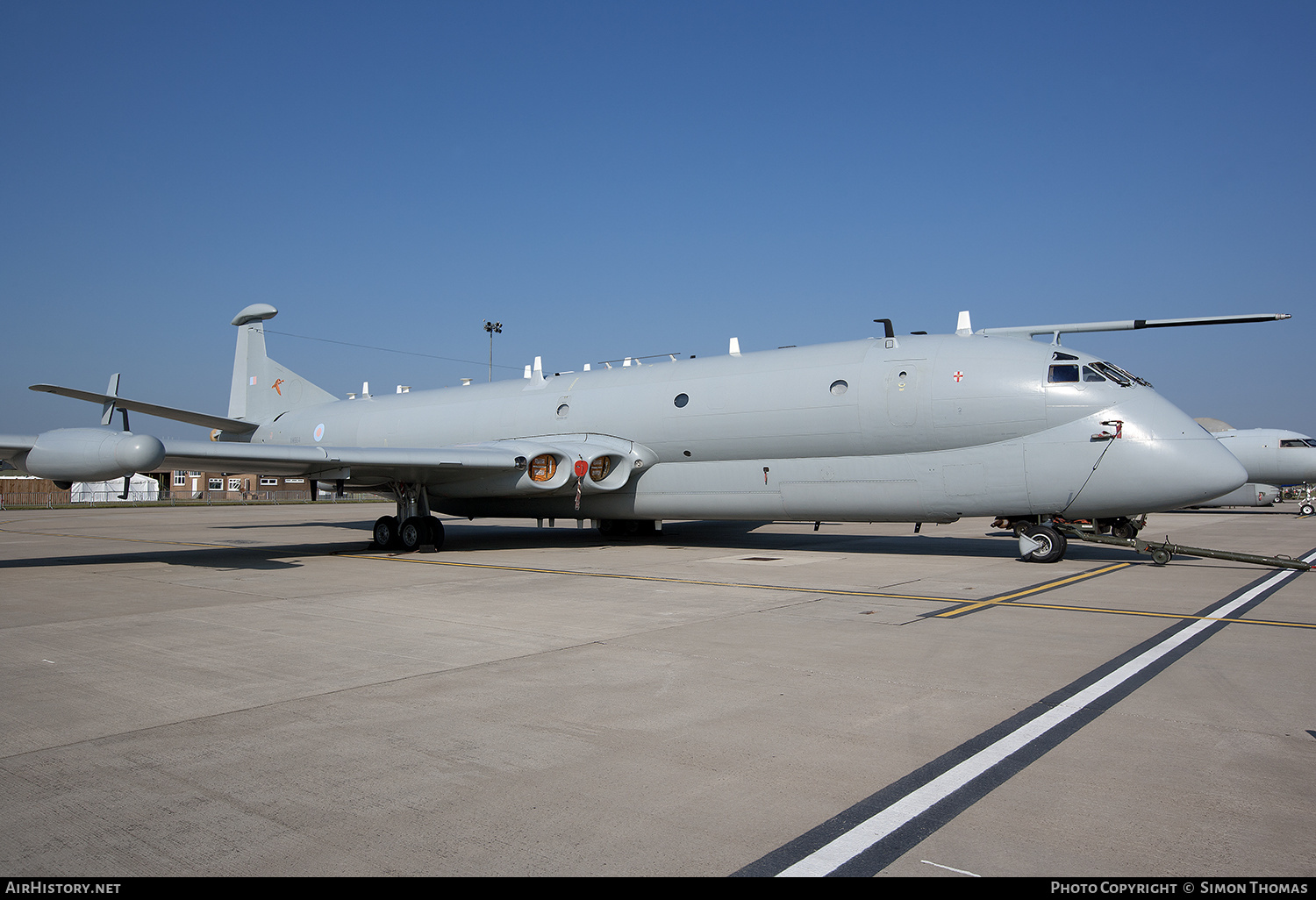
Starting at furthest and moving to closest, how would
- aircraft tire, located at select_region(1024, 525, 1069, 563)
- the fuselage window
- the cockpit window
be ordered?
1. the fuselage window
2. aircraft tire, located at select_region(1024, 525, 1069, 563)
3. the cockpit window

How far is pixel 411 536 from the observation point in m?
16.8

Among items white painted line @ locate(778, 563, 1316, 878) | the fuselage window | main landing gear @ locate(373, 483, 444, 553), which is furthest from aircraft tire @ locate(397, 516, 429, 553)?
white painted line @ locate(778, 563, 1316, 878)

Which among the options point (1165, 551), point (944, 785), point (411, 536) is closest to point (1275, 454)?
point (1165, 551)

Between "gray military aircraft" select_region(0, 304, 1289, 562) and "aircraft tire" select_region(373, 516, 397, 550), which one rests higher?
"gray military aircraft" select_region(0, 304, 1289, 562)

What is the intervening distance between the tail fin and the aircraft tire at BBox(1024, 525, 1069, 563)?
19.2 meters

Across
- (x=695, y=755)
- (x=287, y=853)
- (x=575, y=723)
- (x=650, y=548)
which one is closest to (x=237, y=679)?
(x=575, y=723)

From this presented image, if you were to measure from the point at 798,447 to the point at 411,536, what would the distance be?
8.23m

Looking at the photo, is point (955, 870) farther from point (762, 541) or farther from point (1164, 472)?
point (762, 541)

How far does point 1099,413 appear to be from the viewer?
1219 centimetres

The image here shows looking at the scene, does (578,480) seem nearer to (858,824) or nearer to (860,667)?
(860,667)

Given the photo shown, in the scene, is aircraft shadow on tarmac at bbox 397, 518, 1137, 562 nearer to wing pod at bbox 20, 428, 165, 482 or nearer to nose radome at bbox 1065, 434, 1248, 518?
nose radome at bbox 1065, 434, 1248, 518

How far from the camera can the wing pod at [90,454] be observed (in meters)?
11.4

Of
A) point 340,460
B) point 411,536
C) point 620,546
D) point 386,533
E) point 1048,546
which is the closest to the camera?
point 1048,546

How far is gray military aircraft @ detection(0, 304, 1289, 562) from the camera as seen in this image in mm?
12000
